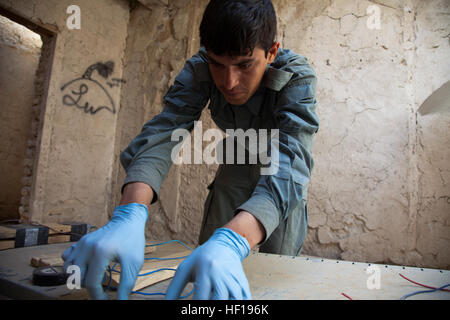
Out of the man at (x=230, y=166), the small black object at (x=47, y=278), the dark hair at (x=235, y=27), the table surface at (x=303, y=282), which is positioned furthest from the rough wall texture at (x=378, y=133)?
the small black object at (x=47, y=278)

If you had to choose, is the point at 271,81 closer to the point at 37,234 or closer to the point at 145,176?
the point at 145,176

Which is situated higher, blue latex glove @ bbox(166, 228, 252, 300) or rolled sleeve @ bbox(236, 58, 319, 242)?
rolled sleeve @ bbox(236, 58, 319, 242)

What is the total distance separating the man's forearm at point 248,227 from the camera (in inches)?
30.9

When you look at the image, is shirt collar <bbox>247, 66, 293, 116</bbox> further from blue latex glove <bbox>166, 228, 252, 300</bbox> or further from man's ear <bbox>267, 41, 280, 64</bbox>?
blue latex glove <bbox>166, 228, 252, 300</bbox>

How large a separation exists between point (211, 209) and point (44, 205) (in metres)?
2.16

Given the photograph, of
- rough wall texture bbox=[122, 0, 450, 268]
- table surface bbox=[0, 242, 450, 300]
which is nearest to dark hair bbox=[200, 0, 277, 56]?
table surface bbox=[0, 242, 450, 300]

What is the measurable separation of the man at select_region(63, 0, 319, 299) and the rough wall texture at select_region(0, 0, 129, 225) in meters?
2.14

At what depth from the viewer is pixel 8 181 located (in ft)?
13.7

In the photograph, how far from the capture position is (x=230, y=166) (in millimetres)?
1415

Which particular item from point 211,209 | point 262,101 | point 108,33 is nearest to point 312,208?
point 211,209

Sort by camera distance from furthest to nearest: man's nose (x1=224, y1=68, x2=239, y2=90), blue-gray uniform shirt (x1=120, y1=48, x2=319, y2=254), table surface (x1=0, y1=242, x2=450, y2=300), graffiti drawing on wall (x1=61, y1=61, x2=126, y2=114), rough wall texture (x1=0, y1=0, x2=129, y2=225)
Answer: graffiti drawing on wall (x1=61, y1=61, x2=126, y2=114)
rough wall texture (x1=0, y1=0, x2=129, y2=225)
man's nose (x1=224, y1=68, x2=239, y2=90)
blue-gray uniform shirt (x1=120, y1=48, x2=319, y2=254)
table surface (x1=0, y1=242, x2=450, y2=300)

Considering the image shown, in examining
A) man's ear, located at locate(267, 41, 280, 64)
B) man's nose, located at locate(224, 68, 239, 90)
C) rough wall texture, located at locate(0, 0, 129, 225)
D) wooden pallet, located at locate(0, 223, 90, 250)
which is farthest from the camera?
rough wall texture, located at locate(0, 0, 129, 225)

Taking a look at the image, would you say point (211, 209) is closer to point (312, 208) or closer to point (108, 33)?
point (312, 208)

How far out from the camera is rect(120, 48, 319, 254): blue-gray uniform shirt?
2.93 ft
